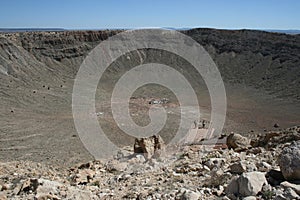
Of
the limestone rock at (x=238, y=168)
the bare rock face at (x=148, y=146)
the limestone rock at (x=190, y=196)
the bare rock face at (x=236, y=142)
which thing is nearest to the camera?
the limestone rock at (x=190, y=196)

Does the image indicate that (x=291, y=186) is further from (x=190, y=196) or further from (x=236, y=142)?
(x=236, y=142)

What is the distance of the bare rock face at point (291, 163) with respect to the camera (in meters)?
5.66

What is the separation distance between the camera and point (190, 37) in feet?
239

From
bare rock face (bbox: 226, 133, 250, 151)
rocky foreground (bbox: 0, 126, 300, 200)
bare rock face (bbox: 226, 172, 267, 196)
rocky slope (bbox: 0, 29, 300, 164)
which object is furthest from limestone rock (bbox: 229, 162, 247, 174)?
rocky slope (bbox: 0, 29, 300, 164)

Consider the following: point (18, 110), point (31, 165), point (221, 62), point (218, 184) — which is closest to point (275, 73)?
point (221, 62)

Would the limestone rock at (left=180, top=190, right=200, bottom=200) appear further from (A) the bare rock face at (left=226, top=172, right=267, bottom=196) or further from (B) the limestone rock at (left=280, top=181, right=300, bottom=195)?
(B) the limestone rock at (left=280, top=181, right=300, bottom=195)

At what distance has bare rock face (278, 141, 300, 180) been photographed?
5.66 m

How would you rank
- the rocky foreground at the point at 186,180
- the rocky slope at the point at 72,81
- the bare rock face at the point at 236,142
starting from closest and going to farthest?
Result: the rocky foreground at the point at 186,180, the bare rock face at the point at 236,142, the rocky slope at the point at 72,81

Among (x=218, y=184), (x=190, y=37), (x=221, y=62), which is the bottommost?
(x=218, y=184)

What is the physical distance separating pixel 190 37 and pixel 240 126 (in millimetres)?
40902

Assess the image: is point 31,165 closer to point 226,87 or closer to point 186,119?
point 186,119

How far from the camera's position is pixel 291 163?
5715 mm

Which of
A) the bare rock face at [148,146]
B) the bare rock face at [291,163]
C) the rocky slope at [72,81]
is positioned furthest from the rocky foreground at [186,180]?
the rocky slope at [72,81]

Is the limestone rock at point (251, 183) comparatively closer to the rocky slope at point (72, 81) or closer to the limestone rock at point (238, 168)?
the limestone rock at point (238, 168)
